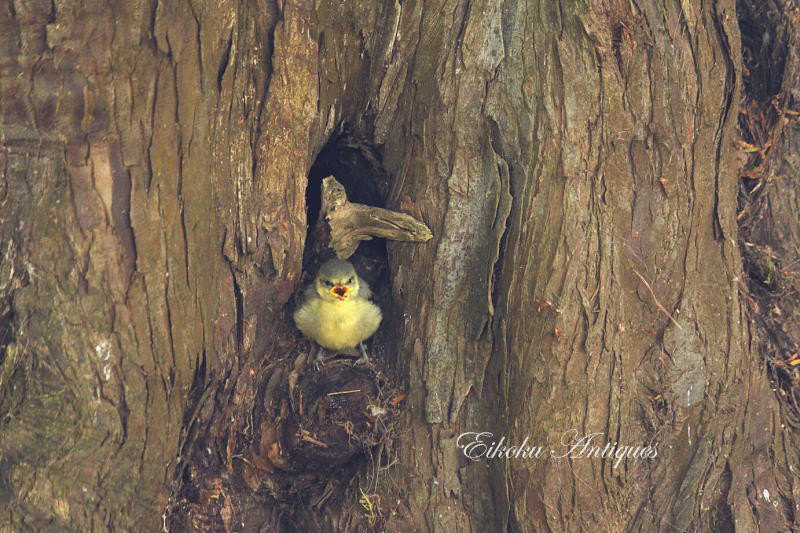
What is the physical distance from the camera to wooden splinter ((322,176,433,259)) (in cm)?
347

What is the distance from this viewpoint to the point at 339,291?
157 inches

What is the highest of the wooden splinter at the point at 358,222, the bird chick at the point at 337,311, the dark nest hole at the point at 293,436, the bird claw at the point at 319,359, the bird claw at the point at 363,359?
the wooden splinter at the point at 358,222

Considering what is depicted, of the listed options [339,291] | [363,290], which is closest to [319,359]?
[339,291]

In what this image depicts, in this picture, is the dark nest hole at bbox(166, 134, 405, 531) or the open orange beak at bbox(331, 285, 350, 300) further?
the open orange beak at bbox(331, 285, 350, 300)

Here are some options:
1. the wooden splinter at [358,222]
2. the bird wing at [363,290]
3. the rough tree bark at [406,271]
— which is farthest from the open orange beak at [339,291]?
the rough tree bark at [406,271]

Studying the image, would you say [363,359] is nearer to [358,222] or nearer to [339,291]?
[339,291]

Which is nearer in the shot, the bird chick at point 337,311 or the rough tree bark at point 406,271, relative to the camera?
the rough tree bark at point 406,271

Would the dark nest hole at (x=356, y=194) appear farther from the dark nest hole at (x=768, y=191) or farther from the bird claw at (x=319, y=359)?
the dark nest hole at (x=768, y=191)

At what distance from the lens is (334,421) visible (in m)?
3.45

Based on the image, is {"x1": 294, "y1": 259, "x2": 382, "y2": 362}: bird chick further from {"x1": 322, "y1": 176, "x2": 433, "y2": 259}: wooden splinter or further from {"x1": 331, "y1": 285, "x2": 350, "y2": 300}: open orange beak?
{"x1": 322, "y1": 176, "x2": 433, "y2": 259}: wooden splinter

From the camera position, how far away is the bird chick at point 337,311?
3787 millimetres

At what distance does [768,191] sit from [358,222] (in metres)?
1.98

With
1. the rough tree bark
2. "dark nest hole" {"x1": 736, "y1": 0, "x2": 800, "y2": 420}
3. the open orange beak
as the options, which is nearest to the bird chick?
the open orange beak

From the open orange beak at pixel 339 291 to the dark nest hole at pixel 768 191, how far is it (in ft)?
6.49
